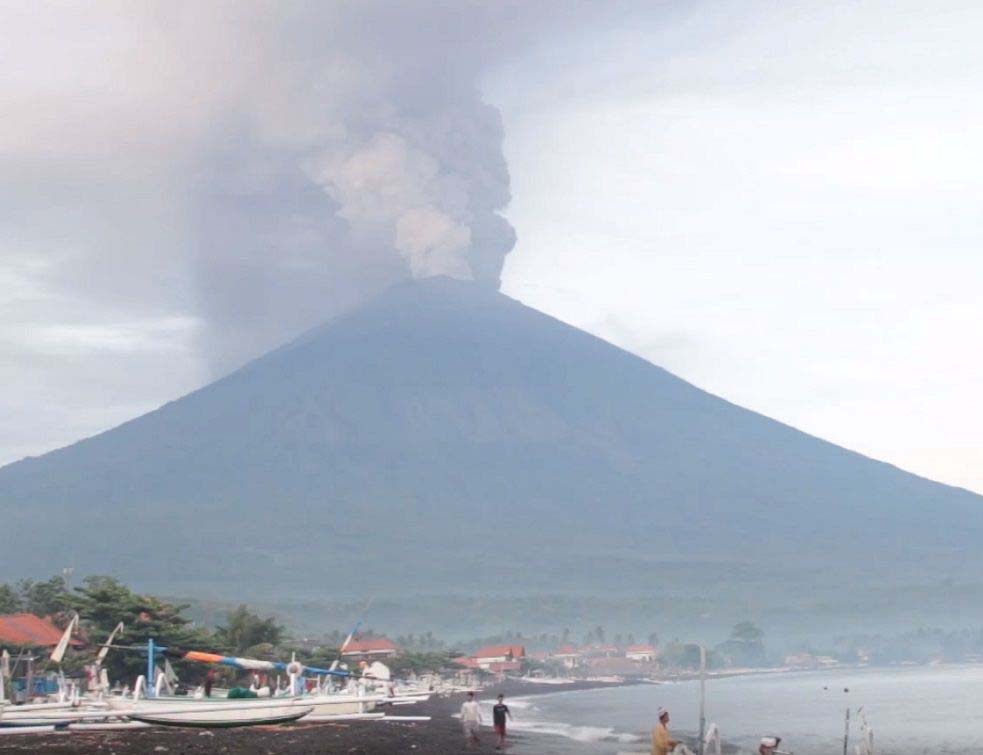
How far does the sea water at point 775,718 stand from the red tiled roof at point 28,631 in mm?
15218

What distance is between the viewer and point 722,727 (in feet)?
200

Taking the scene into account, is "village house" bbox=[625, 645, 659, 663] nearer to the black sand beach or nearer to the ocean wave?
the ocean wave

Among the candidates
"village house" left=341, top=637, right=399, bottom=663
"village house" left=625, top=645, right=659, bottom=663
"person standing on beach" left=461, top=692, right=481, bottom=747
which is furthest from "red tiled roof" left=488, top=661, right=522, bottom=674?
"person standing on beach" left=461, top=692, right=481, bottom=747

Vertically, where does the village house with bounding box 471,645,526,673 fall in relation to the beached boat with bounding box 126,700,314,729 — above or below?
above

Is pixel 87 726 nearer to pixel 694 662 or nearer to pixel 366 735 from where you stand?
pixel 366 735

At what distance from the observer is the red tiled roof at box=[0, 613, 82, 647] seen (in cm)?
5511

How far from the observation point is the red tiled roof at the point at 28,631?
55.1 meters

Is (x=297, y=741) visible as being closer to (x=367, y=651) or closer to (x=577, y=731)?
(x=577, y=731)

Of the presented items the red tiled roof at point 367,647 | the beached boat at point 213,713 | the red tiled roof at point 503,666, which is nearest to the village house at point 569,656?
the red tiled roof at point 503,666

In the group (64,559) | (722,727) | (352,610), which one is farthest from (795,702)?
(64,559)

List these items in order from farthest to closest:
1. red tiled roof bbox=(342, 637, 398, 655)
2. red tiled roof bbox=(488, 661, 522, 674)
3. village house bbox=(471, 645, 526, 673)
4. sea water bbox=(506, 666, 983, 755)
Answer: village house bbox=(471, 645, 526, 673) → red tiled roof bbox=(488, 661, 522, 674) → red tiled roof bbox=(342, 637, 398, 655) → sea water bbox=(506, 666, 983, 755)

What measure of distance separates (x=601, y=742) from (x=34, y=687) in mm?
18108

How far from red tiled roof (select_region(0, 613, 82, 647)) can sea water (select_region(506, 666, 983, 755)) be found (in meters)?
15.2

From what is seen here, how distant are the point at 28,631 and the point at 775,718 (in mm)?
28332
